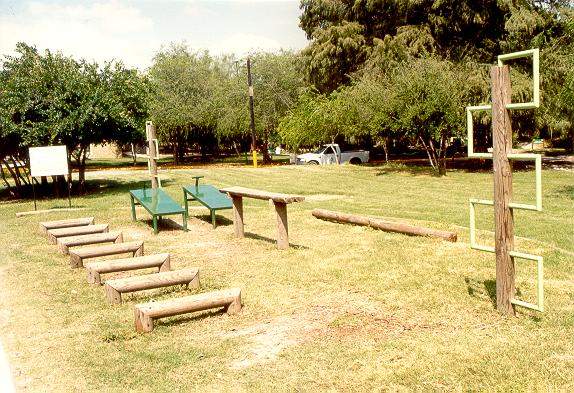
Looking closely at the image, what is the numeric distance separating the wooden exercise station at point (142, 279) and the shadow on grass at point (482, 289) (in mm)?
2790

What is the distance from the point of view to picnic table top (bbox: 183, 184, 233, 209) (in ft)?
40.0

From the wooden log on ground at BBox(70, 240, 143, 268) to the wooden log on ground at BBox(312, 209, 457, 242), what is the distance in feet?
14.8

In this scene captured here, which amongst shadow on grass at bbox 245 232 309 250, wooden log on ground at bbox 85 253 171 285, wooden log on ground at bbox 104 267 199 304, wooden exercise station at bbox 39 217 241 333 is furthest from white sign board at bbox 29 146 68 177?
wooden log on ground at bbox 104 267 199 304

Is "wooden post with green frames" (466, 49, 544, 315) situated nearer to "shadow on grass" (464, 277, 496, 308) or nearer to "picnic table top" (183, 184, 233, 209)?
"shadow on grass" (464, 277, 496, 308)

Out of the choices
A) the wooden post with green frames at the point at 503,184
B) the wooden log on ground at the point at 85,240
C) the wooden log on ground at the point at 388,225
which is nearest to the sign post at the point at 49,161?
the wooden log on ground at the point at 85,240

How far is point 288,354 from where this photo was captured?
17.1ft

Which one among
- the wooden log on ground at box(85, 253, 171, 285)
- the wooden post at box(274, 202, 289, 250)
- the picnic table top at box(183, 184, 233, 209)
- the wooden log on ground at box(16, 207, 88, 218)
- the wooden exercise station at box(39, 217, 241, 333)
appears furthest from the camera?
the wooden log on ground at box(16, 207, 88, 218)

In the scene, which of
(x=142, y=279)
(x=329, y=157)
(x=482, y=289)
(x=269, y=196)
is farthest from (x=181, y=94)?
(x=482, y=289)

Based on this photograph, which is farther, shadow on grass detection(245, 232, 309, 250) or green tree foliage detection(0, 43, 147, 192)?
green tree foliage detection(0, 43, 147, 192)

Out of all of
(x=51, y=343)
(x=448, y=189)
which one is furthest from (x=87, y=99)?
(x=51, y=343)

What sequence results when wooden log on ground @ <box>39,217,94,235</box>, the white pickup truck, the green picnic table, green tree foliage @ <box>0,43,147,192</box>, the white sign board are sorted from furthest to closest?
the white pickup truck → green tree foliage @ <box>0,43,147,192</box> → the white sign board → wooden log on ground @ <box>39,217,94,235</box> → the green picnic table

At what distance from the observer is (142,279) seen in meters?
6.95

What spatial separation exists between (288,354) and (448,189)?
15378 mm

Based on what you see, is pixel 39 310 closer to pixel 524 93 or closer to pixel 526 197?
pixel 526 197
